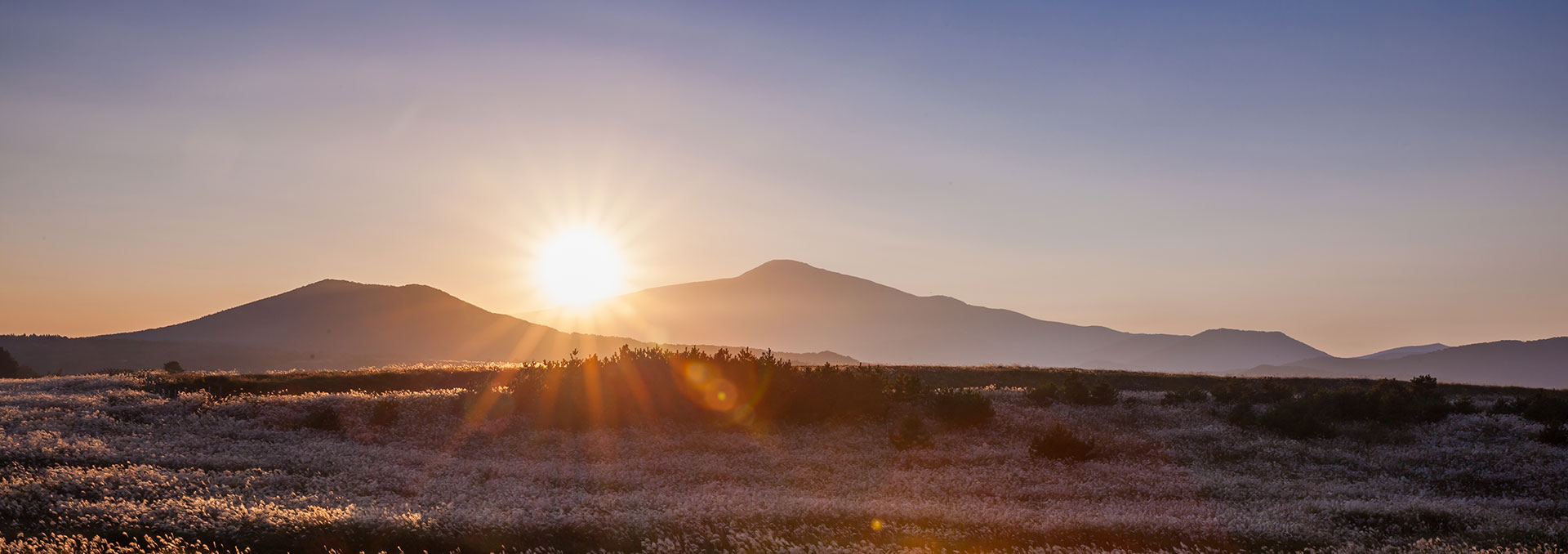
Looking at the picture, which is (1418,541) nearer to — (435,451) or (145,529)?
(145,529)

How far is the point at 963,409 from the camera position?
26.7 m

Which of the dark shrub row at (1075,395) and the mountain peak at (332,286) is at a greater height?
the mountain peak at (332,286)

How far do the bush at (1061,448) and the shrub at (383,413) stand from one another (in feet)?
64.3

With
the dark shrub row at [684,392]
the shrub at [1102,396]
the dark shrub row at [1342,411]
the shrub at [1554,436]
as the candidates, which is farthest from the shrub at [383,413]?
the shrub at [1554,436]

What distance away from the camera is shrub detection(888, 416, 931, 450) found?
24062 mm

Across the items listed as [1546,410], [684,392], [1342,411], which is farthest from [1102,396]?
→ [684,392]

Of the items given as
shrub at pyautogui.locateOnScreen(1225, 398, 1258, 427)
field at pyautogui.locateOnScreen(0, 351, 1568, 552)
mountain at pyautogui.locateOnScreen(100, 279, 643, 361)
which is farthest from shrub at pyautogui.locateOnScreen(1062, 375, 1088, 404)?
mountain at pyautogui.locateOnScreen(100, 279, 643, 361)

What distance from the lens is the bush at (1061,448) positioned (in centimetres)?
2284

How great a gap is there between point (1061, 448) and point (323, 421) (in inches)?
863

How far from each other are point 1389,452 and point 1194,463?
6.20 metres

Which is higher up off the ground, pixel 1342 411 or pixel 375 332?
pixel 375 332

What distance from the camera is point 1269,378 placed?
35375 mm

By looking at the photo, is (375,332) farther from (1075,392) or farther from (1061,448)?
(1061,448)

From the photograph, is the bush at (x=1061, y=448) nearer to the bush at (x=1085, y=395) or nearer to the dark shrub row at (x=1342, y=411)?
the bush at (x=1085, y=395)
